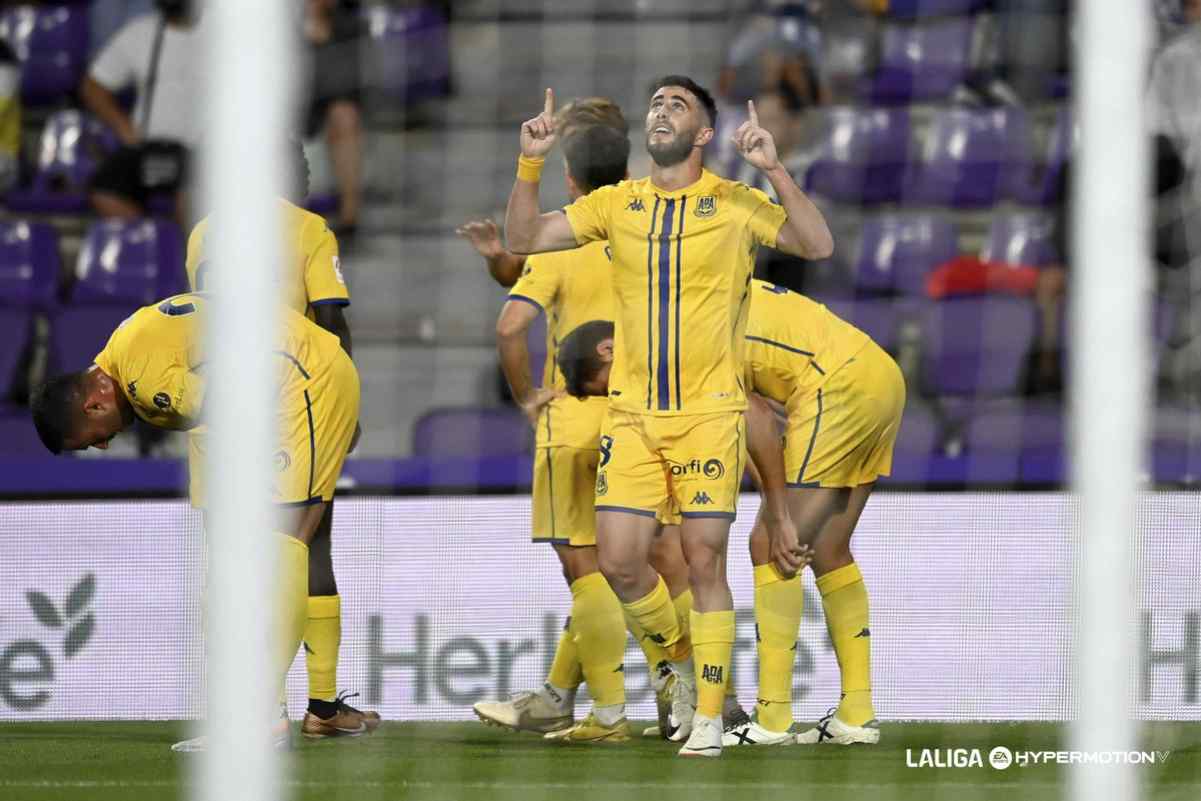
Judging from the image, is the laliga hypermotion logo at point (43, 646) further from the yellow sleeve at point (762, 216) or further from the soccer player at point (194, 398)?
the yellow sleeve at point (762, 216)

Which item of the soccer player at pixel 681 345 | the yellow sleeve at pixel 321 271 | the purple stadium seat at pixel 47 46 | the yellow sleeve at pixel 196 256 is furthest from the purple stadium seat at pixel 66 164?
the soccer player at pixel 681 345

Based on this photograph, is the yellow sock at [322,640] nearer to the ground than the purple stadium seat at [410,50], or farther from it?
nearer to the ground

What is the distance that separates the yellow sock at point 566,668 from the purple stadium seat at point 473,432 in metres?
1.07

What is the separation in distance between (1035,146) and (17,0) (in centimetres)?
454

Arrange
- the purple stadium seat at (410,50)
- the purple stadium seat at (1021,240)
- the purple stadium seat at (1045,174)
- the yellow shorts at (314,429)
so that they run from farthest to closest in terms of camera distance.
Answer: the purple stadium seat at (1045,174)
the purple stadium seat at (410,50)
the purple stadium seat at (1021,240)
the yellow shorts at (314,429)

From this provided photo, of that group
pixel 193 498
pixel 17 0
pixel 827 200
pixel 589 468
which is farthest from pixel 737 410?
pixel 17 0

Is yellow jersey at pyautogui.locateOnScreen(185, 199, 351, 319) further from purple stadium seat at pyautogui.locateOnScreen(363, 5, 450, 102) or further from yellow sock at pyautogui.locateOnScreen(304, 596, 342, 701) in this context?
purple stadium seat at pyautogui.locateOnScreen(363, 5, 450, 102)

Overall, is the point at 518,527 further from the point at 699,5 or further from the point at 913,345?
the point at 699,5

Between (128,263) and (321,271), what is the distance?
2535mm

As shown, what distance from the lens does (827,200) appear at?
775cm

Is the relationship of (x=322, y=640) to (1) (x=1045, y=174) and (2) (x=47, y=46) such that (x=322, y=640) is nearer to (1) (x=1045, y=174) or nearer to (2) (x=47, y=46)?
(1) (x=1045, y=174)

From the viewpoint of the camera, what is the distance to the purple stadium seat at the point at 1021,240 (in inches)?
296

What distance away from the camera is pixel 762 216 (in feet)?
17.3

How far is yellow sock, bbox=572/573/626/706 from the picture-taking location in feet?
19.4
